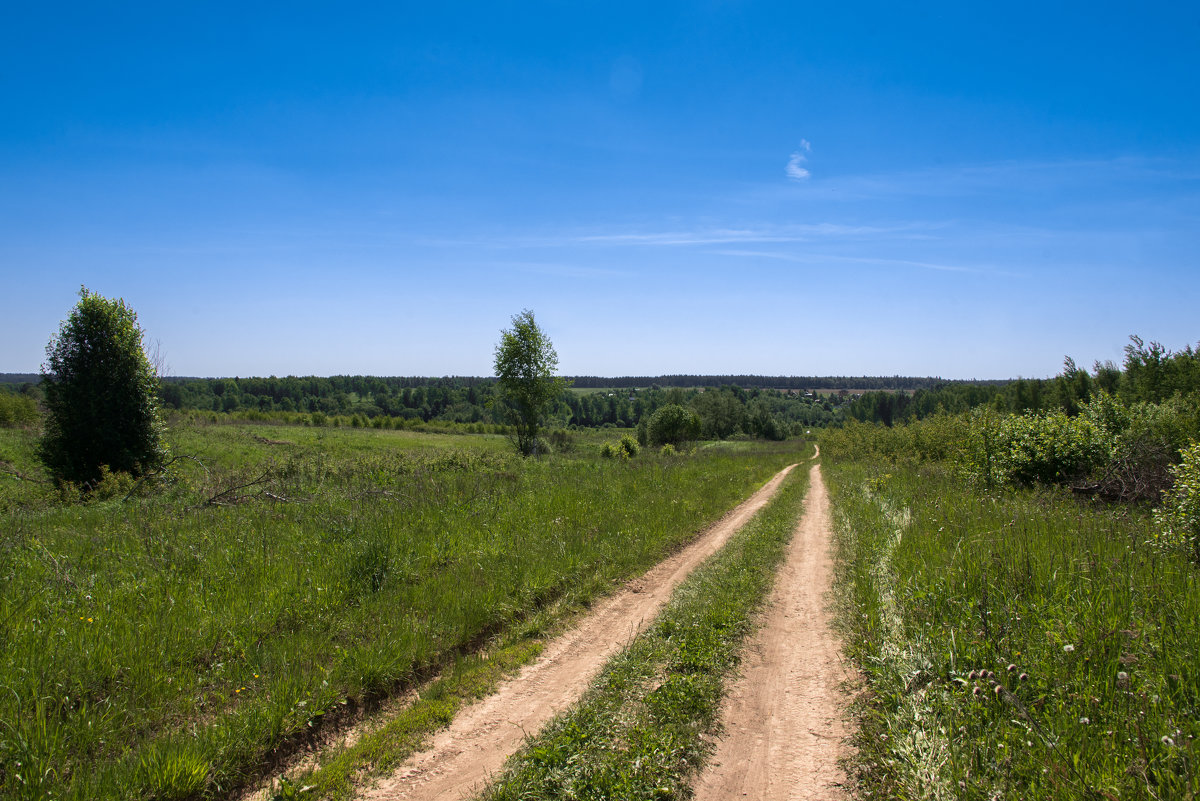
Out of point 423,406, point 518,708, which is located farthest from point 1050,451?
point 423,406

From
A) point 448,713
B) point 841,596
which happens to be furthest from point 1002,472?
point 448,713

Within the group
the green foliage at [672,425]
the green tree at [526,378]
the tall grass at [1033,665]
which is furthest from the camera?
the green foliage at [672,425]

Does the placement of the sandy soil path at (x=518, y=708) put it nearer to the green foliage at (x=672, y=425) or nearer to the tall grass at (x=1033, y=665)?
the tall grass at (x=1033, y=665)

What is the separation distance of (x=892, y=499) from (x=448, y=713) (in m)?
12.1

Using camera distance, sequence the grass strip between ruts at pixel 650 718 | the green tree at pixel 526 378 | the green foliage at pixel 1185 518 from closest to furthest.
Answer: the grass strip between ruts at pixel 650 718 → the green foliage at pixel 1185 518 → the green tree at pixel 526 378

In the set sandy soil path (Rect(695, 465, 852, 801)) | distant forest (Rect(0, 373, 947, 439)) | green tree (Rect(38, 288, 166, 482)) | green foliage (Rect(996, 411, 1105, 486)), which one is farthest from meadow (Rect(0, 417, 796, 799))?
distant forest (Rect(0, 373, 947, 439))

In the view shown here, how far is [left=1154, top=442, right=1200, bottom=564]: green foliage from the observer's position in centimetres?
547

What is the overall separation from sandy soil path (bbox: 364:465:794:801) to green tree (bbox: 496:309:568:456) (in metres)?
27.9

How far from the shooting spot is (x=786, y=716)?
4.59 meters

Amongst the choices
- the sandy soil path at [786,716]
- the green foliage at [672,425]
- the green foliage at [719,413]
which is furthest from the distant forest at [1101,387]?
the green foliage at [719,413]

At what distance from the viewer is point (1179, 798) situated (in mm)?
2652

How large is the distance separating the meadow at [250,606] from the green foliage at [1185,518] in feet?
21.8

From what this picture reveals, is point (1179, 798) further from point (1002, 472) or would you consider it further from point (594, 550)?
point (1002, 472)

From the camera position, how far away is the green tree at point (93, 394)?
808 inches
